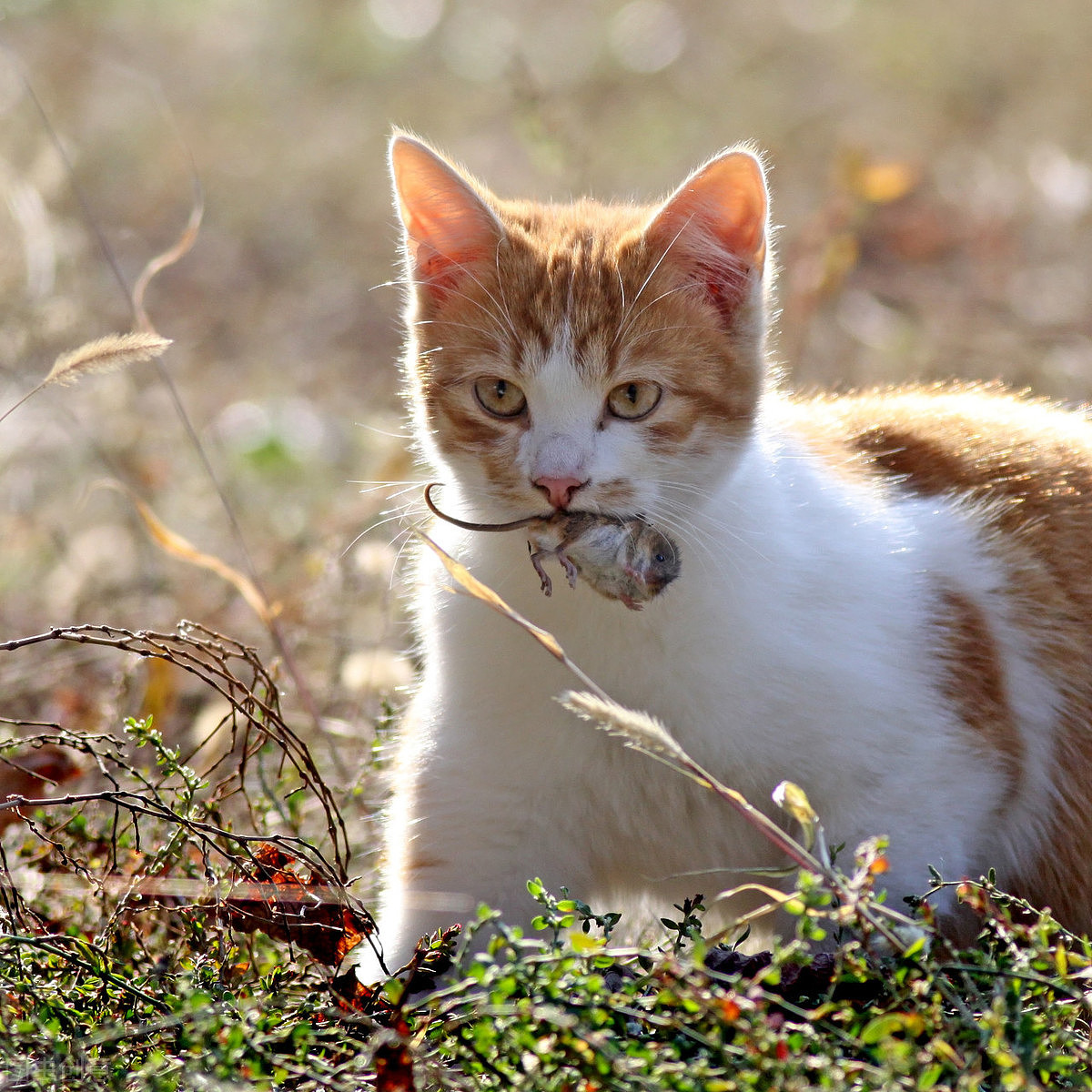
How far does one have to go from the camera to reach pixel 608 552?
185 cm

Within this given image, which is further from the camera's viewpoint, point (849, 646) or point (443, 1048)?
point (849, 646)

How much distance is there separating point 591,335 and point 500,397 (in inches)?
7.3

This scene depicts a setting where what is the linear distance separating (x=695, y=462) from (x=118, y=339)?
3.07 ft

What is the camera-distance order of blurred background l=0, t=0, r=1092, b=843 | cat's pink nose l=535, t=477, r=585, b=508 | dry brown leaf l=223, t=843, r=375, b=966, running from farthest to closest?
blurred background l=0, t=0, r=1092, b=843 < cat's pink nose l=535, t=477, r=585, b=508 < dry brown leaf l=223, t=843, r=375, b=966

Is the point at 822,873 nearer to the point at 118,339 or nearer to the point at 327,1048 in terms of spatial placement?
the point at 327,1048

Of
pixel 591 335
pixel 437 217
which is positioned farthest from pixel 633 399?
pixel 437 217

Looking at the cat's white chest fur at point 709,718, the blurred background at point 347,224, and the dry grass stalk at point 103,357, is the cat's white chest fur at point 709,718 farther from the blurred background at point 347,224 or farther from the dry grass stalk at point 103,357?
the dry grass stalk at point 103,357

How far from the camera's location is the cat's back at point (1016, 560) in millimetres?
Result: 2137

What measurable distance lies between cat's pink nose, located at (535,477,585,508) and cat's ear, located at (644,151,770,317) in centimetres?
50

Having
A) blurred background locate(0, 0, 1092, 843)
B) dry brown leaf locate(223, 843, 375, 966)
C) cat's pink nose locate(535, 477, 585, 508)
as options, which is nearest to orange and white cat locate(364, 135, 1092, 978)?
cat's pink nose locate(535, 477, 585, 508)

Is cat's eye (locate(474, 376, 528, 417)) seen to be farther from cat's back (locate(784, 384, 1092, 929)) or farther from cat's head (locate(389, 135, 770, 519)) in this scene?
cat's back (locate(784, 384, 1092, 929))

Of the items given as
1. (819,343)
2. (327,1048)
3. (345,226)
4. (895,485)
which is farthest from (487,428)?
(345,226)

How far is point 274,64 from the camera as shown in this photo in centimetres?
809

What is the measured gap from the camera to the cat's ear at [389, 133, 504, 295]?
2.12m
